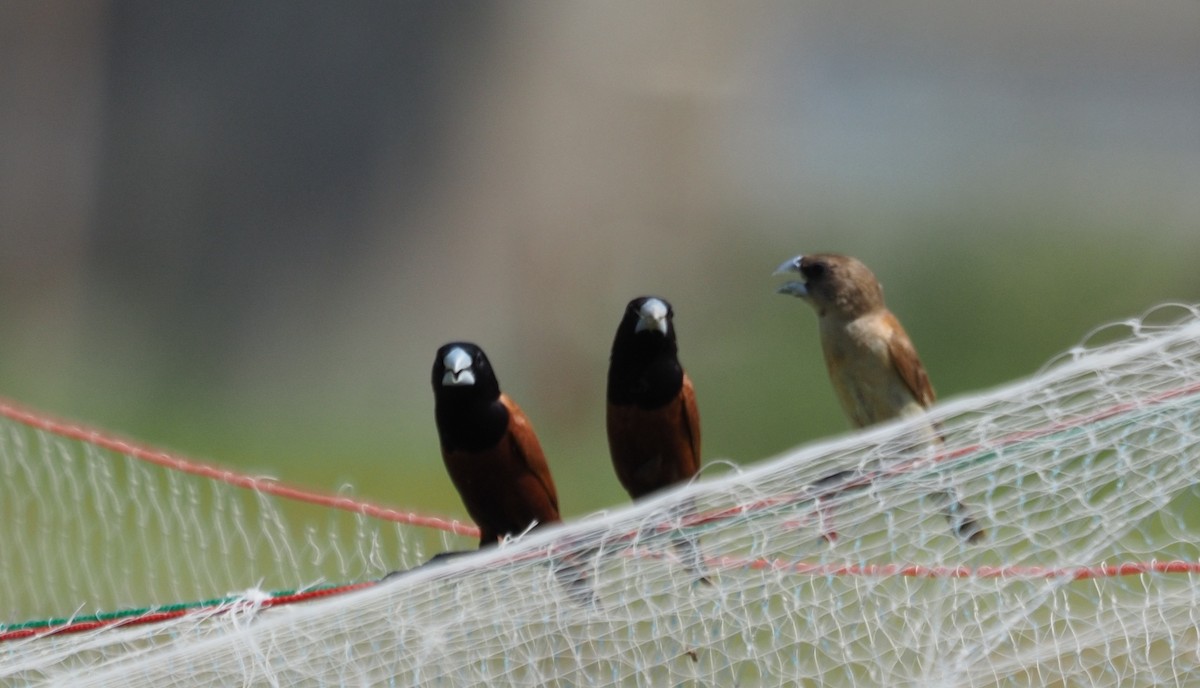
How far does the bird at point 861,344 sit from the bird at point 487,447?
0.80 meters

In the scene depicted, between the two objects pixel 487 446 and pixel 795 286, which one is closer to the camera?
pixel 487 446

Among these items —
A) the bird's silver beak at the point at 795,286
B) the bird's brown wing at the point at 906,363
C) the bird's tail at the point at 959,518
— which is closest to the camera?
the bird's tail at the point at 959,518

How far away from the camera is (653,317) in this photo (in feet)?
10.9

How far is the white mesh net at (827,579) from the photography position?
2.65m

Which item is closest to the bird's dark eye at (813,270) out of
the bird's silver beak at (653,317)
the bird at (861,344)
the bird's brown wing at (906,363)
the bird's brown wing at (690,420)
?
the bird at (861,344)

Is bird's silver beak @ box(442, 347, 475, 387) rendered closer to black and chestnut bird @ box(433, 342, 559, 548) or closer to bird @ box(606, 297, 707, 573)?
black and chestnut bird @ box(433, 342, 559, 548)

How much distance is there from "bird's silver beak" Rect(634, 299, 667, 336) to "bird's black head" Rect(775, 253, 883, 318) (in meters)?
0.56

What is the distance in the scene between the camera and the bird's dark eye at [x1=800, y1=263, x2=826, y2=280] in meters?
3.86

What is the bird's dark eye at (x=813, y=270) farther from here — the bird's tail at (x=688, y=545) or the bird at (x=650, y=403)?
the bird's tail at (x=688, y=545)

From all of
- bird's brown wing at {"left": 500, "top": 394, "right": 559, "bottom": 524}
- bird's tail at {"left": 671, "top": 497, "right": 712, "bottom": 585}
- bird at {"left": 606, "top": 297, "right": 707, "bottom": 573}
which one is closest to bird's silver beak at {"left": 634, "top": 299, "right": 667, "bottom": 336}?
bird at {"left": 606, "top": 297, "right": 707, "bottom": 573}

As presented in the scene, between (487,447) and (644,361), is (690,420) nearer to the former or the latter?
(644,361)

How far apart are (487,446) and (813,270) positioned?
0.95 meters

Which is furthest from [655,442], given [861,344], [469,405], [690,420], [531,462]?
[861,344]

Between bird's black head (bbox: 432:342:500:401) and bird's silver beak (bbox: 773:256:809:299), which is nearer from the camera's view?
bird's black head (bbox: 432:342:500:401)
